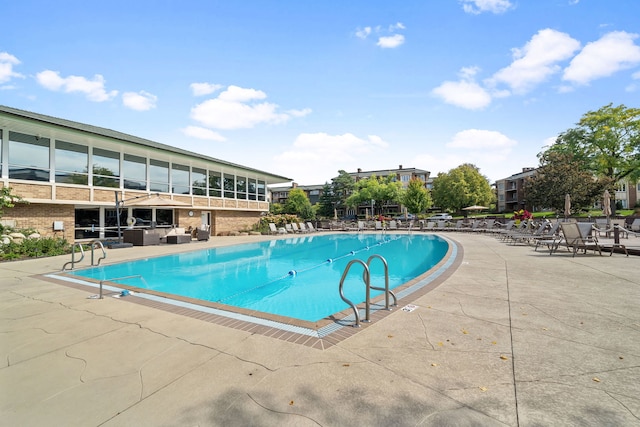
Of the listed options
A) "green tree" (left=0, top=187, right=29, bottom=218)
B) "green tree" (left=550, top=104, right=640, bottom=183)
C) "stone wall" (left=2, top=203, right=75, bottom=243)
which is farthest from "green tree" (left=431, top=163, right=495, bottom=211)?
"green tree" (left=0, top=187, right=29, bottom=218)

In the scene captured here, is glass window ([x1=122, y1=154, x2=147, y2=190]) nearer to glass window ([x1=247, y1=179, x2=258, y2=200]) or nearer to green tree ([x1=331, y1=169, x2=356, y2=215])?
glass window ([x1=247, y1=179, x2=258, y2=200])

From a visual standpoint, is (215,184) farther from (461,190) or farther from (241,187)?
(461,190)

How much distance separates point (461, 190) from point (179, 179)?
43167 mm

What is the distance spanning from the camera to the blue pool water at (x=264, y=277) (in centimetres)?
672

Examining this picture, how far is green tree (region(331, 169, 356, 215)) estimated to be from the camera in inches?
2514

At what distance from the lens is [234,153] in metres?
23.7

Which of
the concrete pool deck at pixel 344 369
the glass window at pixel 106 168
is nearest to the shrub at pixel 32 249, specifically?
the glass window at pixel 106 168

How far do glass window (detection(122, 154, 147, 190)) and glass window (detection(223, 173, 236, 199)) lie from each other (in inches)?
266

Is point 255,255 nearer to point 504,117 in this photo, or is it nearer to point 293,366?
point 293,366

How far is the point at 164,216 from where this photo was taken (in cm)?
2000

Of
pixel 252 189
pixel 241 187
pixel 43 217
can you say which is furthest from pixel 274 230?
pixel 43 217

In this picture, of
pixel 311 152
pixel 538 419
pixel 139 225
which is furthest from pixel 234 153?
pixel 538 419

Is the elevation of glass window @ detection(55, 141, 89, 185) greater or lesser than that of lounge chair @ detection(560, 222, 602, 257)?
greater

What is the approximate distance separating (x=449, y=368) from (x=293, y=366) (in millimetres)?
1421
